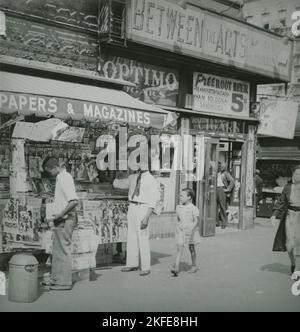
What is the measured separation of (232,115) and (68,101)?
751cm

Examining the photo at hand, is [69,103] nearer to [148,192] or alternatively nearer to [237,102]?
[148,192]

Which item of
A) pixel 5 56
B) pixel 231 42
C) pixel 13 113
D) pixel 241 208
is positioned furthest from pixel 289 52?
pixel 13 113

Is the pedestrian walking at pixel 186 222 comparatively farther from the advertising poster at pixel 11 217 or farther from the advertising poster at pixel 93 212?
the advertising poster at pixel 11 217

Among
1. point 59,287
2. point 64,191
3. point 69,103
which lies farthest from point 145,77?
point 59,287

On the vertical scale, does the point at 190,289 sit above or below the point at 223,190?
below

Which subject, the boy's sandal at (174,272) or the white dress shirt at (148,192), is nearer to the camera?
the boy's sandal at (174,272)

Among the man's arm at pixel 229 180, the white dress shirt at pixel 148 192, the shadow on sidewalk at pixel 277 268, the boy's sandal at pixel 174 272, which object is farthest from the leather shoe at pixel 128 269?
the man's arm at pixel 229 180

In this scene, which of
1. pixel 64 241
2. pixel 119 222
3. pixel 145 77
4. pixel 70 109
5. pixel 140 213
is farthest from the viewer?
pixel 145 77

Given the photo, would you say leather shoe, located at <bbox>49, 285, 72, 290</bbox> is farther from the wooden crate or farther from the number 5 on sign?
the number 5 on sign

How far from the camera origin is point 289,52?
1567 cm

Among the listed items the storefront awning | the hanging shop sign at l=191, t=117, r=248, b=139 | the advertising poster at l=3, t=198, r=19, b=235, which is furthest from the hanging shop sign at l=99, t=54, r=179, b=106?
the advertising poster at l=3, t=198, r=19, b=235

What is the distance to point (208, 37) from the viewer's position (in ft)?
43.1

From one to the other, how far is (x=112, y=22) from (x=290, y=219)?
17.5ft

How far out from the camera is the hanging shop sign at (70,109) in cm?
745
